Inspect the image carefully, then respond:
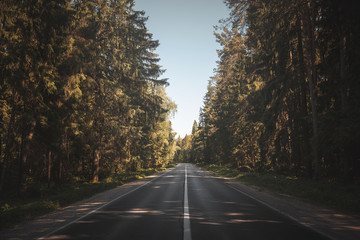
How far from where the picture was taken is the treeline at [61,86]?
1170 cm

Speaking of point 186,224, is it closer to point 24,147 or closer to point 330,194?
point 330,194

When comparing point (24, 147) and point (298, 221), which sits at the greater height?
point (24, 147)

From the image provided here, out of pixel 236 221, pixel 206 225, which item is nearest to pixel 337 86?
pixel 236 221

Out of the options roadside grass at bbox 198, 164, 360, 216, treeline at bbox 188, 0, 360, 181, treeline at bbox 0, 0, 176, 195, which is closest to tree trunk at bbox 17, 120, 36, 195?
treeline at bbox 0, 0, 176, 195

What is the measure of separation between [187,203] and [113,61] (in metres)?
14.0

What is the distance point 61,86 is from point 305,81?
17895 mm

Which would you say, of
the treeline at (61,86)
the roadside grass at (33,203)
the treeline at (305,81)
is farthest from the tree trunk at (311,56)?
the roadside grass at (33,203)

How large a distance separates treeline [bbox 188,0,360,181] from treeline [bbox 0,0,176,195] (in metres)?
10.2

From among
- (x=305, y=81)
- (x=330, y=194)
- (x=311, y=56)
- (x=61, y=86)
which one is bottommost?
(x=330, y=194)

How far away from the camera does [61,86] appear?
1353 centimetres

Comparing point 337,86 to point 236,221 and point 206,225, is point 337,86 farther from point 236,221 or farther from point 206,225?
point 206,225

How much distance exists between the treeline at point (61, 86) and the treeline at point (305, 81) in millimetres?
10176

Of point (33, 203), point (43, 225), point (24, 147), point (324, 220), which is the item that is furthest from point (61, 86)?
point (324, 220)

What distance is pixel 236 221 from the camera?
663 centimetres
